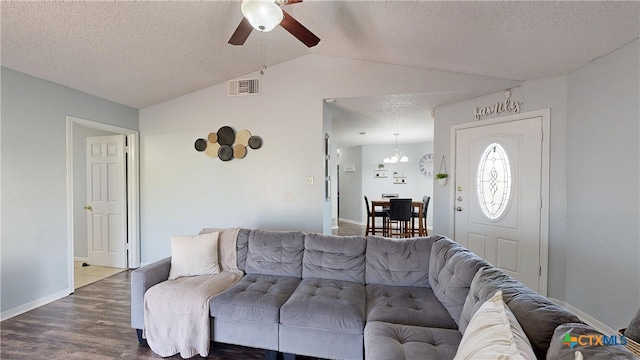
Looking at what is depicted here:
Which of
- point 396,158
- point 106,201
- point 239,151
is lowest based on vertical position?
point 106,201

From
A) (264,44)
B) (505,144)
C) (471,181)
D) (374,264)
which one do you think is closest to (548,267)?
(471,181)

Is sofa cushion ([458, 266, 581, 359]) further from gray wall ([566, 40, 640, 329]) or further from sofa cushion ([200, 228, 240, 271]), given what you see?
sofa cushion ([200, 228, 240, 271])

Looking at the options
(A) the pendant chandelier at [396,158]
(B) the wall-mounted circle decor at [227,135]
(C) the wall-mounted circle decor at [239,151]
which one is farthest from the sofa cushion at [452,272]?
(A) the pendant chandelier at [396,158]

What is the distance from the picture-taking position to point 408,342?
1.43 m

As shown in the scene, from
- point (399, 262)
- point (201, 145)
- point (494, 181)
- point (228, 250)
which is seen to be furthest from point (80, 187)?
point (494, 181)

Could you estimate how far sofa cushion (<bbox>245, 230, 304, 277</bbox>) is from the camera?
7.87 ft

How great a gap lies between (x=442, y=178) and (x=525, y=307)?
2706mm

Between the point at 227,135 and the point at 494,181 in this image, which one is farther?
the point at 227,135

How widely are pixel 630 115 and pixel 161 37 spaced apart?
4047mm

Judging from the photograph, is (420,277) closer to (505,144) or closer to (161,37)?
(505,144)

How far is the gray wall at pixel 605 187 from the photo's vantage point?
2025 millimetres

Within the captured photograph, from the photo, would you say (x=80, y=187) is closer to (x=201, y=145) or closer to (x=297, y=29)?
(x=201, y=145)

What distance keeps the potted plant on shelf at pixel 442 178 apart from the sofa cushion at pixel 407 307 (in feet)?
6.37

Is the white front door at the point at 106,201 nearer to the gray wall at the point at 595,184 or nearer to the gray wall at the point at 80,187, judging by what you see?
the gray wall at the point at 80,187
